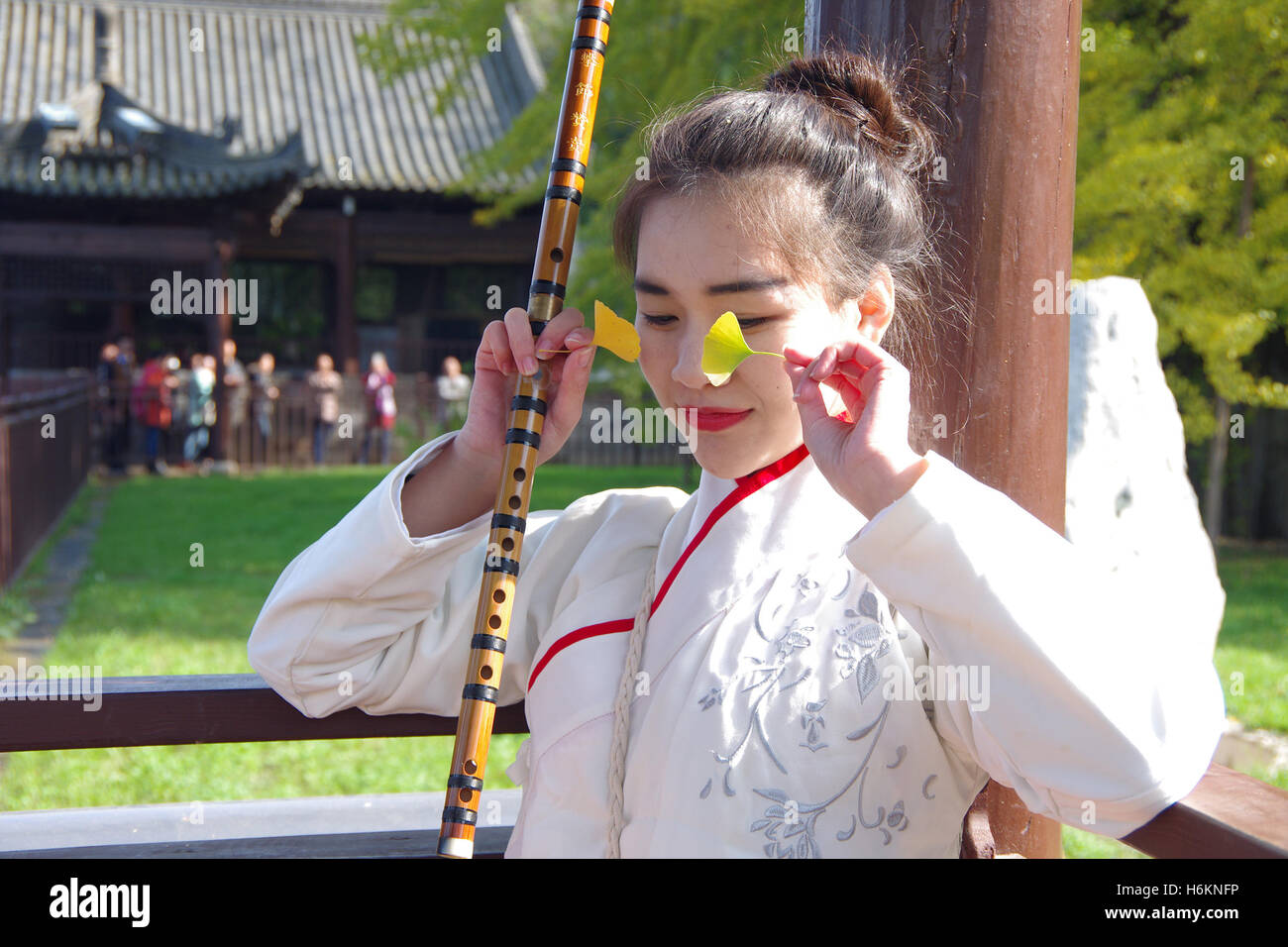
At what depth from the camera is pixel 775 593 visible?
159 cm

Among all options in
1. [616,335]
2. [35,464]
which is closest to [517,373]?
[616,335]

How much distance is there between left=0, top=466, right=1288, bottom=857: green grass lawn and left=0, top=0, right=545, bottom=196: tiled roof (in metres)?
4.15

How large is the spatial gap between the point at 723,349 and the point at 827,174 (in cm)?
33

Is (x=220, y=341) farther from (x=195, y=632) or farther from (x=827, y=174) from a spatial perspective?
(x=827, y=174)

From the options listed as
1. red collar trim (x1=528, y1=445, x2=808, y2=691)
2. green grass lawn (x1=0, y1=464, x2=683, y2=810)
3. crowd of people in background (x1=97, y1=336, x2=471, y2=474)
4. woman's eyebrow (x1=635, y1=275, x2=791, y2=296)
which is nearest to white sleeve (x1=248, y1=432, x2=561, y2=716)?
red collar trim (x1=528, y1=445, x2=808, y2=691)

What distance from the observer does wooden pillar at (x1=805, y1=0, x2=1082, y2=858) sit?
173cm

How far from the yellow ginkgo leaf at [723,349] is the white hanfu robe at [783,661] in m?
0.23

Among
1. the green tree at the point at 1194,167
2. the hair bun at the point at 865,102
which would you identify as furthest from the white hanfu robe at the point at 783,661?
the green tree at the point at 1194,167

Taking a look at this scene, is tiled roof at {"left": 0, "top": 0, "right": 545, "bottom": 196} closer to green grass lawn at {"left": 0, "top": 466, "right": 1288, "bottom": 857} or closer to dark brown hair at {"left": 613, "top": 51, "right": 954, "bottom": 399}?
green grass lawn at {"left": 0, "top": 466, "right": 1288, "bottom": 857}

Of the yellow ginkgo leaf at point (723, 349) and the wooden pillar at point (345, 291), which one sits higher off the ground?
the wooden pillar at point (345, 291)

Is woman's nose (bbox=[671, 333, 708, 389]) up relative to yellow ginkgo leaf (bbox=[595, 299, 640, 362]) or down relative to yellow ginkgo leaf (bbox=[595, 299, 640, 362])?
down

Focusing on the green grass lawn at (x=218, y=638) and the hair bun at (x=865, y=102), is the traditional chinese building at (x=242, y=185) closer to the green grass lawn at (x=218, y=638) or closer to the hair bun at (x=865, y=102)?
the green grass lawn at (x=218, y=638)

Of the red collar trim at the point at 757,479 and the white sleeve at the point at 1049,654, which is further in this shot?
the red collar trim at the point at 757,479

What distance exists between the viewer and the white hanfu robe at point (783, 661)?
4.20ft
